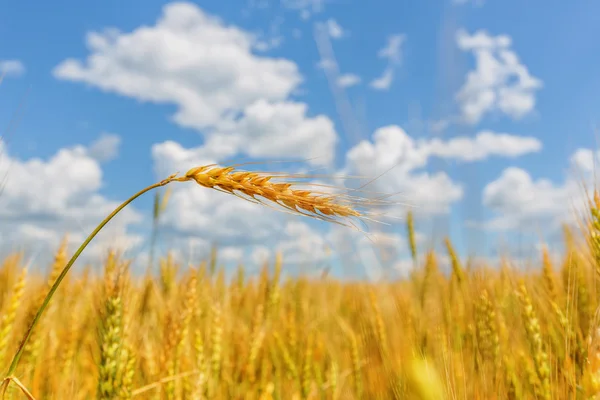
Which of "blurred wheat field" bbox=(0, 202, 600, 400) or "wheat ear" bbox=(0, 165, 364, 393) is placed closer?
"wheat ear" bbox=(0, 165, 364, 393)

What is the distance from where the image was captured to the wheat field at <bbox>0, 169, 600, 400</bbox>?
1.73m

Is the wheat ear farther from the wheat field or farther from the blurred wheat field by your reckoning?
the blurred wheat field

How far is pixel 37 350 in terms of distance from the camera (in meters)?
2.38

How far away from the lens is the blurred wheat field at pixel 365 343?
69.3 inches

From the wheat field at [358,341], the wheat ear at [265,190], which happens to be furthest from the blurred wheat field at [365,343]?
the wheat ear at [265,190]

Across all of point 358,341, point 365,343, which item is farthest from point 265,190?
point 358,341

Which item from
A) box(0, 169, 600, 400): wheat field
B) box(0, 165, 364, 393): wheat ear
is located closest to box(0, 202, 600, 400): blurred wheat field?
box(0, 169, 600, 400): wheat field

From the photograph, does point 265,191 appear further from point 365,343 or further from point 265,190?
point 365,343

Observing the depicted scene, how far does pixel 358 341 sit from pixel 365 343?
2.83ft

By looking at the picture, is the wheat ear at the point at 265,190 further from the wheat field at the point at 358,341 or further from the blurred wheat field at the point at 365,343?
the blurred wheat field at the point at 365,343

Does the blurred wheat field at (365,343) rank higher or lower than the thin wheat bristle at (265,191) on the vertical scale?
lower

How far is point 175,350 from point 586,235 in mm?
1884

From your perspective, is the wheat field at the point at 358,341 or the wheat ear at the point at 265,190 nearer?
the wheat ear at the point at 265,190

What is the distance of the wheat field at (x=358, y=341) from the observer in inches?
67.9
